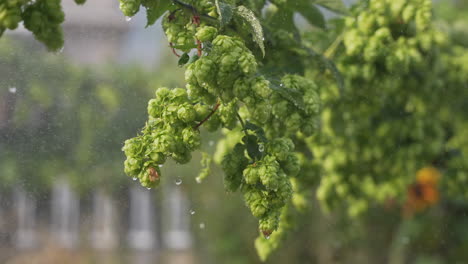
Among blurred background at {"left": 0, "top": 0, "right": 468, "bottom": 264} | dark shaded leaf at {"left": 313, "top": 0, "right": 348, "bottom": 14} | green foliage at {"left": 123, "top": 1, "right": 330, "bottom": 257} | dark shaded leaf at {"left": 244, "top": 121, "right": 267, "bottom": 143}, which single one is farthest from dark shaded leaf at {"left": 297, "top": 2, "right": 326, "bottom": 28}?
blurred background at {"left": 0, "top": 0, "right": 468, "bottom": 264}

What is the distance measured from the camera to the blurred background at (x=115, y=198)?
10.3ft

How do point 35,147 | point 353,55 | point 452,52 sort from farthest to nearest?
1. point 35,147
2. point 452,52
3. point 353,55

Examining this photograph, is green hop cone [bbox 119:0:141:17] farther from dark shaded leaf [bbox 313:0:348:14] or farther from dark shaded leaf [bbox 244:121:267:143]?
dark shaded leaf [bbox 313:0:348:14]

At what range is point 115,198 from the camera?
16.8ft

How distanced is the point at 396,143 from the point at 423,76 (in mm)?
233

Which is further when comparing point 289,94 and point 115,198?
point 115,198

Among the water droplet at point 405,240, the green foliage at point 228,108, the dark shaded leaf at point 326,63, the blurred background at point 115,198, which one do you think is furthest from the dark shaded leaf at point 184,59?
the water droplet at point 405,240

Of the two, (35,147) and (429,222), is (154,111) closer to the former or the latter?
(35,147)

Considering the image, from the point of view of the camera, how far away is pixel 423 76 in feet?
5.34

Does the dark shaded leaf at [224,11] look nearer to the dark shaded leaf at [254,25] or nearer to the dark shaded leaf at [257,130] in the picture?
the dark shaded leaf at [254,25]

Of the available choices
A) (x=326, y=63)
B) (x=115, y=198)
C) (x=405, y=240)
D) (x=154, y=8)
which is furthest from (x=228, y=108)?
(x=115, y=198)

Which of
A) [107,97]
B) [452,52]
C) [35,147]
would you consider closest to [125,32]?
[107,97]

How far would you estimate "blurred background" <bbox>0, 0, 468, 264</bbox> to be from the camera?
123 inches

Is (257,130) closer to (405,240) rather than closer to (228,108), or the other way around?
(228,108)
